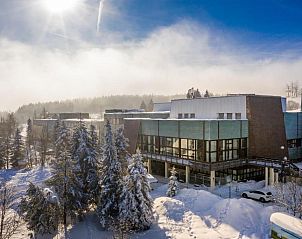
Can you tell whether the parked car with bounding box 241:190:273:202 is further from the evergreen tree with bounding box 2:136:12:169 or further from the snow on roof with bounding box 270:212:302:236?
the evergreen tree with bounding box 2:136:12:169

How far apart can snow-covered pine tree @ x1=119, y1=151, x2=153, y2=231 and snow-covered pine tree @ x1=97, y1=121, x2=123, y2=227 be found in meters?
1.28

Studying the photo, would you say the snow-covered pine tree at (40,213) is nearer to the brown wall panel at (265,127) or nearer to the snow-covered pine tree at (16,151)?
the brown wall panel at (265,127)

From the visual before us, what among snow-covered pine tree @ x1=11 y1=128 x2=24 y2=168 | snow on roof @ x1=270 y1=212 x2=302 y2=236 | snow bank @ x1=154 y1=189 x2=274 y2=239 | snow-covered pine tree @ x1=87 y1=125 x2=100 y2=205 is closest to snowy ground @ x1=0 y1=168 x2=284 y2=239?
snow bank @ x1=154 y1=189 x2=274 y2=239

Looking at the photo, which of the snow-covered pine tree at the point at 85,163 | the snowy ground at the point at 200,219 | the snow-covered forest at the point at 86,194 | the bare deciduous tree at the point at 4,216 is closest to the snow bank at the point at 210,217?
the snowy ground at the point at 200,219

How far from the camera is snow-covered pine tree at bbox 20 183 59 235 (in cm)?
2419

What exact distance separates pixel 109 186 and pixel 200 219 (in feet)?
27.0

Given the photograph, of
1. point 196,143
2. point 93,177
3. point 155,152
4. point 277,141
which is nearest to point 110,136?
point 93,177

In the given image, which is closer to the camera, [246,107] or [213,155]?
[213,155]

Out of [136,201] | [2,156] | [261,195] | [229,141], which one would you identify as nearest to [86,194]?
[136,201]

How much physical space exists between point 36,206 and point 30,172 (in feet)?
96.6

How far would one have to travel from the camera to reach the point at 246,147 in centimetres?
3644

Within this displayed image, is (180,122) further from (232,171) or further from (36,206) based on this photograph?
(36,206)

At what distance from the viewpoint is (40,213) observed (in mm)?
24359

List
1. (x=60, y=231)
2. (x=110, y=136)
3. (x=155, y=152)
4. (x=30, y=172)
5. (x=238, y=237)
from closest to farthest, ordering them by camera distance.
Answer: (x=238, y=237) < (x=60, y=231) < (x=110, y=136) < (x=155, y=152) < (x=30, y=172)
